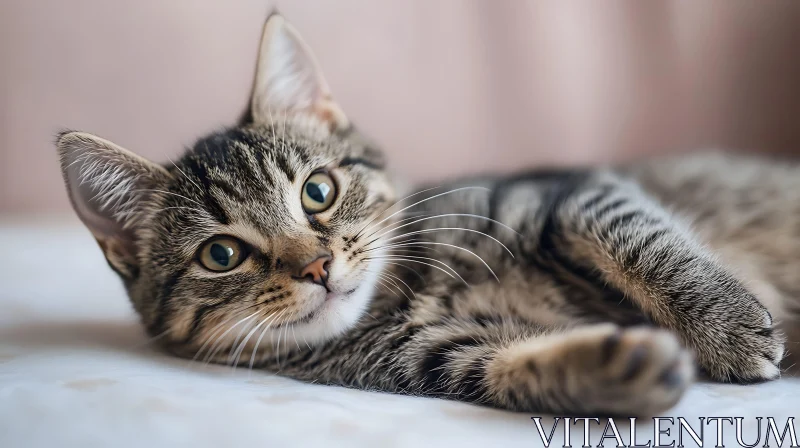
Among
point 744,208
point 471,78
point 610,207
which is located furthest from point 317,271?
point 471,78

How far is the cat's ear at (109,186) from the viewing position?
936 millimetres

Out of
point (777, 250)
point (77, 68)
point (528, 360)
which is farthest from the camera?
point (77, 68)

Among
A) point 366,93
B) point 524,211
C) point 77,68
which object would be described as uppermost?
point 366,93

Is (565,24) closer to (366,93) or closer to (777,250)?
(366,93)

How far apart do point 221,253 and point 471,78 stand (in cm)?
119

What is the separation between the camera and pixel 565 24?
1.78 meters

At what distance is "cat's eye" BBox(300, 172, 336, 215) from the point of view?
3.24 feet

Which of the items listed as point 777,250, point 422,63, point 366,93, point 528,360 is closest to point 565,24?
point 422,63

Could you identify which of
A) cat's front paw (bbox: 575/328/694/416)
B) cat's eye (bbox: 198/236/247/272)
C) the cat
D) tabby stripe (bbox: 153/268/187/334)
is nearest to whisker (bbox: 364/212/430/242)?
the cat

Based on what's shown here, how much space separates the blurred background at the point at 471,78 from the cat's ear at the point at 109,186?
0.48 m

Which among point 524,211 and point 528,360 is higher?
point 524,211

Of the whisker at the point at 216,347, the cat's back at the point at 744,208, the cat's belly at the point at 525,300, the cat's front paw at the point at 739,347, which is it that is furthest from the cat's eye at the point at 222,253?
the cat's back at the point at 744,208

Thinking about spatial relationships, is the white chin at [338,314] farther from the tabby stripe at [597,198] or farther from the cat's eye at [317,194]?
the tabby stripe at [597,198]

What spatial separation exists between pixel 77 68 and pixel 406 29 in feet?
3.00
